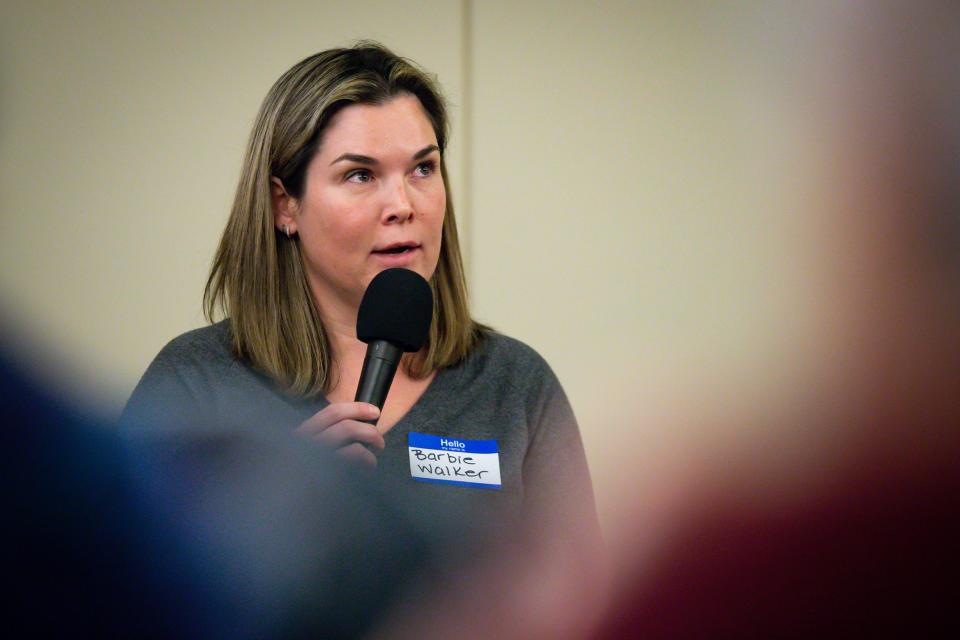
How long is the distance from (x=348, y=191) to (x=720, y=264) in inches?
39.0

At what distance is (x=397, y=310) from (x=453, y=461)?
38cm

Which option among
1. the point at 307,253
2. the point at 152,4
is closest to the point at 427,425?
the point at 307,253

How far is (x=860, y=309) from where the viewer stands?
0.36 meters

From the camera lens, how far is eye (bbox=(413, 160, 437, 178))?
1.50 metres

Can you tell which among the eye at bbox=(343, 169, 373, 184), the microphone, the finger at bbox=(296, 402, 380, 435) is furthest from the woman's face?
the finger at bbox=(296, 402, 380, 435)

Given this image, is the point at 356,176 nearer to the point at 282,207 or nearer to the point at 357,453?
the point at 282,207

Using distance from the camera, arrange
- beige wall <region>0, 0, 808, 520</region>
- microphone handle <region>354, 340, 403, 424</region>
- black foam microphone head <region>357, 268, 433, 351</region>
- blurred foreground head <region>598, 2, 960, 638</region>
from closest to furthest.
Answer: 1. blurred foreground head <region>598, 2, 960, 638</region>
2. microphone handle <region>354, 340, 403, 424</region>
3. black foam microphone head <region>357, 268, 433, 351</region>
4. beige wall <region>0, 0, 808, 520</region>

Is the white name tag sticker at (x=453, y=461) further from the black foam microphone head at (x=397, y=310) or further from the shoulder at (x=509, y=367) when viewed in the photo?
the black foam microphone head at (x=397, y=310)

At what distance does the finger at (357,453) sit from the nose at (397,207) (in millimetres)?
641

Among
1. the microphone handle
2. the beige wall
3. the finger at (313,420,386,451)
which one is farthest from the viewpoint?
the beige wall

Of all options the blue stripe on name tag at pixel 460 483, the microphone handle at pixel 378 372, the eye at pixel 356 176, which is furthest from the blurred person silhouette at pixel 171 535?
the eye at pixel 356 176

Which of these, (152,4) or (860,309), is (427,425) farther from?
(152,4)

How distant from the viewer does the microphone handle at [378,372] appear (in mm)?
990

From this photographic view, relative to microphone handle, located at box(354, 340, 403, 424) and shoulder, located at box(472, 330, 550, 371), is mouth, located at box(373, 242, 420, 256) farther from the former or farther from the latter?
microphone handle, located at box(354, 340, 403, 424)
